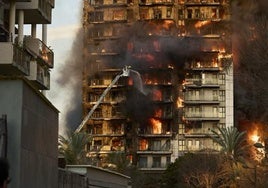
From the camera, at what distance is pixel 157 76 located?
5374 inches

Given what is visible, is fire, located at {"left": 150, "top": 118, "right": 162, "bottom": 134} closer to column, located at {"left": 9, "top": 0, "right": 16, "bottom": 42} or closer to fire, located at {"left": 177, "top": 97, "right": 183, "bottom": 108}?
fire, located at {"left": 177, "top": 97, "right": 183, "bottom": 108}

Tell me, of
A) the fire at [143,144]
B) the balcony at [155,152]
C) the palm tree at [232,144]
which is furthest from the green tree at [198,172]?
the fire at [143,144]

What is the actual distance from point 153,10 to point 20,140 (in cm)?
12765

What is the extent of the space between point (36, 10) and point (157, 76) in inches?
→ 3701

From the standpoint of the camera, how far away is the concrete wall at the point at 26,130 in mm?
12117

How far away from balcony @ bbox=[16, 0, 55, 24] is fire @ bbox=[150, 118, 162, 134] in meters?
86.9

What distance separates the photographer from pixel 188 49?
445ft

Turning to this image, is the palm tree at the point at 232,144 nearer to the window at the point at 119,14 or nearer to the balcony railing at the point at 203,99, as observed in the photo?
the balcony railing at the point at 203,99

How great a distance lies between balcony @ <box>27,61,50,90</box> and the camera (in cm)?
4172

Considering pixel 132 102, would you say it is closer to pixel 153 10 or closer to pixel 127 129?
Result: pixel 127 129

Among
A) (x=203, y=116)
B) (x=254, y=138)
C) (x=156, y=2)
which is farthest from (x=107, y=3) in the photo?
(x=254, y=138)

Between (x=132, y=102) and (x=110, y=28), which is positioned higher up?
(x=110, y=28)

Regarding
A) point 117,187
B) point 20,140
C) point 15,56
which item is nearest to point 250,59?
point 117,187

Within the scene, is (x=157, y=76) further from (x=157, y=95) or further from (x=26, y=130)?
(x=26, y=130)
